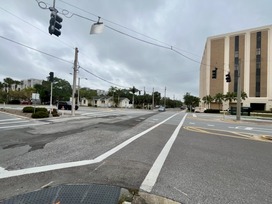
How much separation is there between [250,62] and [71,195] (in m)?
68.0

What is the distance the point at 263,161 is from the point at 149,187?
4318 millimetres

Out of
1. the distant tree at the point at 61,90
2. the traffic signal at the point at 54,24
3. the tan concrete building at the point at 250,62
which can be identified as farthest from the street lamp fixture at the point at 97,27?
the distant tree at the point at 61,90

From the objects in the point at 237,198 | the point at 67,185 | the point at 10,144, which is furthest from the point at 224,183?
the point at 10,144

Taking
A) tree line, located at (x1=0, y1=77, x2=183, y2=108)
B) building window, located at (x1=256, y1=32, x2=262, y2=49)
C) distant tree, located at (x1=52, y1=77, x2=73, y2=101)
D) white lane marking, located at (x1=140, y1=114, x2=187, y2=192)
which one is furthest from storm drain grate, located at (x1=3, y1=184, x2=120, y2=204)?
distant tree, located at (x1=52, y1=77, x2=73, y2=101)

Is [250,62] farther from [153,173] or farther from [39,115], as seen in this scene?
[153,173]

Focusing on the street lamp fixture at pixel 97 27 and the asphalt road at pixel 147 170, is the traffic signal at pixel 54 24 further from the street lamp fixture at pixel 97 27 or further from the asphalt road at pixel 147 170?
the asphalt road at pixel 147 170

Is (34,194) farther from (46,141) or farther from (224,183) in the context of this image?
(46,141)

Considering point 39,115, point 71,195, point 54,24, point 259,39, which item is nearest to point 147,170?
point 71,195

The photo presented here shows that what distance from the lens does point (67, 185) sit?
3807 millimetres

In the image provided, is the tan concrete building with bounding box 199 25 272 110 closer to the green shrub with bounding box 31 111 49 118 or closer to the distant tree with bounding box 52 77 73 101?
the green shrub with bounding box 31 111 49 118

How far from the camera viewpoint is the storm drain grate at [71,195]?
3246mm

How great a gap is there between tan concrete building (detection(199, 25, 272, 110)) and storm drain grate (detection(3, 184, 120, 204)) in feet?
186

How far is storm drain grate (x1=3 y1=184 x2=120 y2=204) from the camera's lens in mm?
3246

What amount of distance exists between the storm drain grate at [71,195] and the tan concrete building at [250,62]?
5677cm
